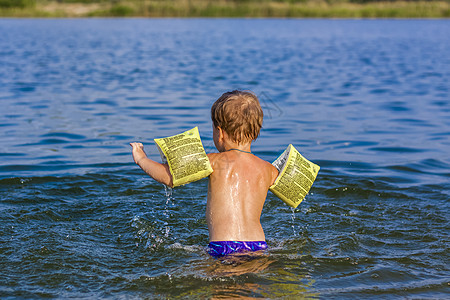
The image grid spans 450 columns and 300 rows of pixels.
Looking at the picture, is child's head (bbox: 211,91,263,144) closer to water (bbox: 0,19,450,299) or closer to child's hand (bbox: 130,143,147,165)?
child's hand (bbox: 130,143,147,165)

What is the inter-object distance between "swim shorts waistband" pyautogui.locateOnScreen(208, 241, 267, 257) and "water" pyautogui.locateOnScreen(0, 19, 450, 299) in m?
0.08

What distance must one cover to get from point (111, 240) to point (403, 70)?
15.7 meters

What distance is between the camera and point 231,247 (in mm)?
3996

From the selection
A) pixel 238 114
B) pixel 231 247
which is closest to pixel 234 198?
pixel 231 247

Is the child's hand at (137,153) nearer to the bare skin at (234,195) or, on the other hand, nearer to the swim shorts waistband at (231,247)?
the bare skin at (234,195)

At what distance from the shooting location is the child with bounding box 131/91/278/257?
13.1 feet

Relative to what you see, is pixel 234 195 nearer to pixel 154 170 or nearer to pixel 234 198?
pixel 234 198

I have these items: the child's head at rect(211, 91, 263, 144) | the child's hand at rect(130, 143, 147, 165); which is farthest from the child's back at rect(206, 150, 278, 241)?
the child's hand at rect(130, 143, 147, 165)

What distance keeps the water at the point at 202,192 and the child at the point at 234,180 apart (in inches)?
7.4

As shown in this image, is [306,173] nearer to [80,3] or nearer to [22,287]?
[22,287]

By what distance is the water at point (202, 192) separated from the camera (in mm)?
3928

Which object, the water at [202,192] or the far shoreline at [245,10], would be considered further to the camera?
the far shoreline at [245,10]

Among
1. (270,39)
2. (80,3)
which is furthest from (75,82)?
(80,3)

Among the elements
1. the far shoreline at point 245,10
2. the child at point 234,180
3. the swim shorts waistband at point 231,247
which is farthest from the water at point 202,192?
the far shoreline at point 245,10
